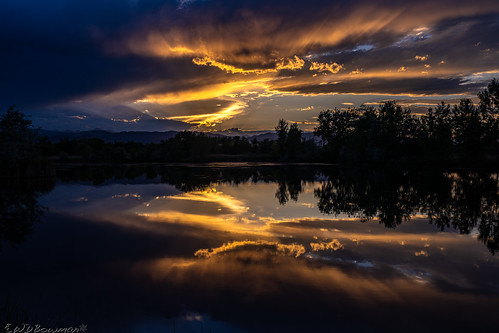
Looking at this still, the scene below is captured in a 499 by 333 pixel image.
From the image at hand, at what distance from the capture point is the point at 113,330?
22.3ft

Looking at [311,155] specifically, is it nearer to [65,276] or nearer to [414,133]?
[414,133]

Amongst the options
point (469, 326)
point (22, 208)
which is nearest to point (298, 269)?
point (469, 326)

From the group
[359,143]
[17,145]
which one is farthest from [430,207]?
[359,143]

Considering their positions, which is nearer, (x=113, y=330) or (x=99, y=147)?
(x=113, y=330)

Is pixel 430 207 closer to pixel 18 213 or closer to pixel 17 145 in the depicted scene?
pixel 18 213

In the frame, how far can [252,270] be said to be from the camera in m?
9.97

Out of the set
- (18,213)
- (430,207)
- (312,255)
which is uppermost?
(18,213)

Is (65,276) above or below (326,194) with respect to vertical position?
above

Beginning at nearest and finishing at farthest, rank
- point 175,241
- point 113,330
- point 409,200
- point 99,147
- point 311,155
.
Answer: point 113,330 < point 175,241 < point 409,200 < point 311,155 < point 99,147

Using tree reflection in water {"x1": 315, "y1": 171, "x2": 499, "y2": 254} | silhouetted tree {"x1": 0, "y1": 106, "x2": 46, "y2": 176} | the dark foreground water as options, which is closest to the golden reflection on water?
the dark foreground water

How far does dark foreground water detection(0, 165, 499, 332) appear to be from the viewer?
7160 mm

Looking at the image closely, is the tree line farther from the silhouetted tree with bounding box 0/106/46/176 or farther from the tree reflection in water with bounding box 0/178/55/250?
the tree reflection in water with bounding box 0/178/55/250

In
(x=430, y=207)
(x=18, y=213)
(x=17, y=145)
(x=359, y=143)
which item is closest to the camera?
(x=18, y=213)

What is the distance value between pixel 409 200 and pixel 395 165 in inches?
2012
